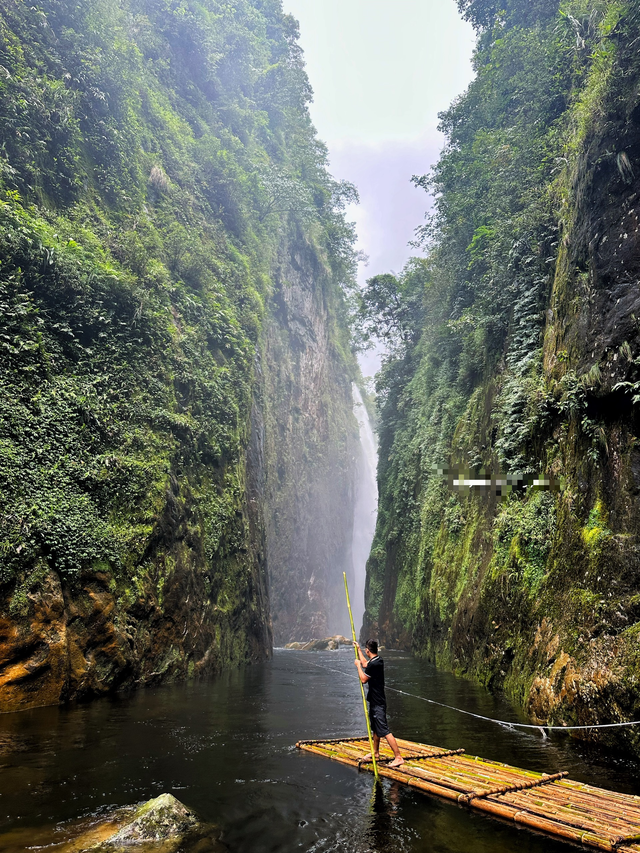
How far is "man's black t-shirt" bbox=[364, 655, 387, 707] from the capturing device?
6176 mm

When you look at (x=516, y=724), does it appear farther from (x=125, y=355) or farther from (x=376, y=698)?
(x=125, y=355)

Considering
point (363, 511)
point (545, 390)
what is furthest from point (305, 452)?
point (363, 511)

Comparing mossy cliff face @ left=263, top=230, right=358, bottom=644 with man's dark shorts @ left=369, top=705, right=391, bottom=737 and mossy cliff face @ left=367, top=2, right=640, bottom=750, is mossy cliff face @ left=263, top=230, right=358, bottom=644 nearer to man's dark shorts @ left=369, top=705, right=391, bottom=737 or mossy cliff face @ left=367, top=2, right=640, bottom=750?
mossy cliff face @ left=367, top=2, right=640, bottom=750

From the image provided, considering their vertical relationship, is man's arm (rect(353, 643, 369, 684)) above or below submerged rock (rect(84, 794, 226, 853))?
above

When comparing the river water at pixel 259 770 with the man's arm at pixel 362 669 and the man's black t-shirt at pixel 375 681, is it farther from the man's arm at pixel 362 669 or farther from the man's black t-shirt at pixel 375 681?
the man's arm at pixel 362 669

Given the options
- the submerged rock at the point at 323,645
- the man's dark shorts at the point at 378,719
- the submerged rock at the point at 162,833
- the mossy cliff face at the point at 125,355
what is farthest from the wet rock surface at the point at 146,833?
the submerged rock at the point at 323,645

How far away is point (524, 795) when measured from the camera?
4.59 m

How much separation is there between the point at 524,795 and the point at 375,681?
6.66 ft

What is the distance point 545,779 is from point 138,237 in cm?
1632

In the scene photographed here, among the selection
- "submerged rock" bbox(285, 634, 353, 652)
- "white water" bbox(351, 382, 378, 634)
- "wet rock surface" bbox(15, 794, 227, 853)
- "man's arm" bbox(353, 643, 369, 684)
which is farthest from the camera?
"white water" bbox(351, 382, 378, 634)

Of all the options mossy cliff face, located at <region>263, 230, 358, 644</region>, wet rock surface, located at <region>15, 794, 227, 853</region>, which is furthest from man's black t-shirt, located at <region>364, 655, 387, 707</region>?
mossy cliff face, located at <region>263, 230, 358, 644</region>

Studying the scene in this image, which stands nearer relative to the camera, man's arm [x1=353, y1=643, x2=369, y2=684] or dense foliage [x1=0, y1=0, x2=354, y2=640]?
man's arm [x1=353, y1=643, x2=369, y2=684]

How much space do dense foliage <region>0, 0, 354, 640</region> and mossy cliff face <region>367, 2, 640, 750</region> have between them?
7785 millimetres

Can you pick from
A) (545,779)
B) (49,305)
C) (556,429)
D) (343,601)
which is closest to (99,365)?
(49,305)
